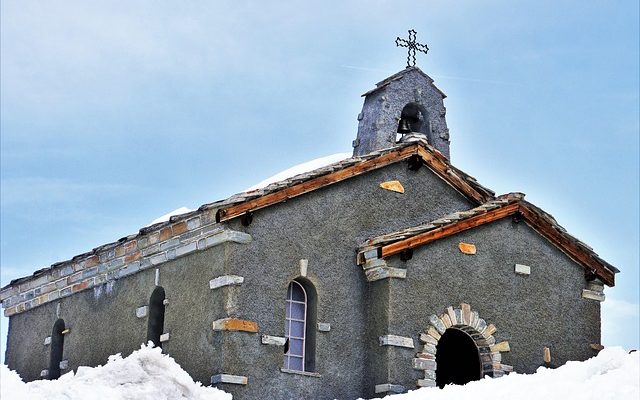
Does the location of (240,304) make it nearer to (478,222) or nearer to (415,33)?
(478,222)

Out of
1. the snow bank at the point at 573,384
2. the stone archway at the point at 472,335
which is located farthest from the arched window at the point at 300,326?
A: the snow bank at the point at 573,384

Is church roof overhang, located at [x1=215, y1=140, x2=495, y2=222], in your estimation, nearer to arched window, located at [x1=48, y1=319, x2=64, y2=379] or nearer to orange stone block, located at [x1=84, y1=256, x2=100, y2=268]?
orange stone block, located at [x1=84, y1=256, x2=100, y2=268]

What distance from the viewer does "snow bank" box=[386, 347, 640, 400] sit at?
1369 centimetres

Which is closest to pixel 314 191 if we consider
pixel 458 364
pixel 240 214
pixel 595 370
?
pixel 240 214

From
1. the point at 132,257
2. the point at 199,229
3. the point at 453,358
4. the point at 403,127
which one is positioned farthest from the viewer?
the point at 403,127

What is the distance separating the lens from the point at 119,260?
2152cm

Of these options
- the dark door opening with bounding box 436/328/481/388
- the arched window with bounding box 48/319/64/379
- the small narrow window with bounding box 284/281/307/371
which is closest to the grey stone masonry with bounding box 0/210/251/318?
the arched window with bounding box 48/319/64/379

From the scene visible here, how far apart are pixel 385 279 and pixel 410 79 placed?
4.98m

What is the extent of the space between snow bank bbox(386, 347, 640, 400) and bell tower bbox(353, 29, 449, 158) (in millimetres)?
6833

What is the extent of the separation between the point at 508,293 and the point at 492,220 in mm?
1401

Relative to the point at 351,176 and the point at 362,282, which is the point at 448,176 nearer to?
the point at 351,176

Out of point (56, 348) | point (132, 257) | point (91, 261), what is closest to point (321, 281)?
point (132, 257)

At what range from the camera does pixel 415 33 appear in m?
23.1

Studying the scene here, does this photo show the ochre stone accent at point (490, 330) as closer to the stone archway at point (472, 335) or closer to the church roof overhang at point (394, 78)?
the stone archway at point (472, 335)
